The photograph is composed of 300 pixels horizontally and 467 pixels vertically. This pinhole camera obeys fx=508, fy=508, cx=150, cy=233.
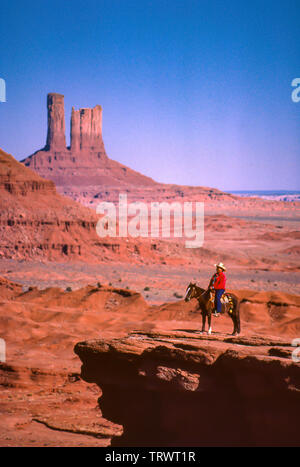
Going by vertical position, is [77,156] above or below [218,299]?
above

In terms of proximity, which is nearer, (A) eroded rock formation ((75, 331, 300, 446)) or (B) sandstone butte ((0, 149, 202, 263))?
(A) eroded rock formation ((75, 331, 300, 446))

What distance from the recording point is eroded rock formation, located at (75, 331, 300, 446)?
874 cm

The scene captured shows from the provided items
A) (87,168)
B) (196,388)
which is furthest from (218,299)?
(87,168)

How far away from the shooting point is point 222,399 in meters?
9.34

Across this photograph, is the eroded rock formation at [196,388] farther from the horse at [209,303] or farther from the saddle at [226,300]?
the saddle at [226,300]

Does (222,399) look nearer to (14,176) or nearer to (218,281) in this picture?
(218,281)

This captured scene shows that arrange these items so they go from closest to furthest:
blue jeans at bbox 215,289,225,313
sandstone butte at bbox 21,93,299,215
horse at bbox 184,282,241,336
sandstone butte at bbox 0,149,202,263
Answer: blue jeans at bbox 215,289,225,313 < horse at bbox 184,282,241,336 < sandstone butte at bbox 0,149,202,263 < sandstone butte at bbox 21,93,299,215

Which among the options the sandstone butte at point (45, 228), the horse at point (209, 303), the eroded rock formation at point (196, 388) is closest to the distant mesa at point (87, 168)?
the sandstone butte at point (45, 228)

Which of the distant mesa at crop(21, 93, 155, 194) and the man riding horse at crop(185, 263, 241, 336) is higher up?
the distant mesa at crop(21, 93, 155, 194)

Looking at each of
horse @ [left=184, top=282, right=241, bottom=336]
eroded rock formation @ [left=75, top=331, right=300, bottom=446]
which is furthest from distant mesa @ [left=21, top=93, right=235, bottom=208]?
eroded rock formation @ [left=75, top=331, right=300, bottom=446]

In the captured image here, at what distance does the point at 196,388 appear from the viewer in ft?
30.3

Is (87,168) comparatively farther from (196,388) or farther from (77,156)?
(196,388)

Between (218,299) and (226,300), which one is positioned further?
(226,300)

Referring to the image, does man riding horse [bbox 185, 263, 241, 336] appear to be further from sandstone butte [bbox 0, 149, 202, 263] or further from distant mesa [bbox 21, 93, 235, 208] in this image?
distant mesa [bbox 21, 93, 235, 208]
